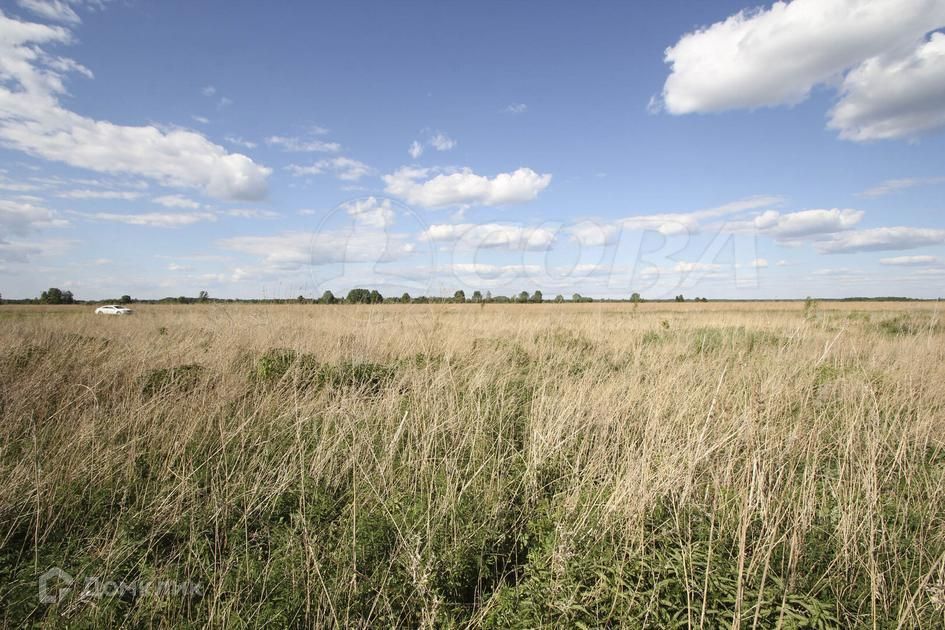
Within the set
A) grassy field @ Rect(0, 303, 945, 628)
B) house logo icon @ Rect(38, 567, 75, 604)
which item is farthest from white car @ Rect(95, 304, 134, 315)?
house logo icon @ Rect(38, 567, 75, 604)

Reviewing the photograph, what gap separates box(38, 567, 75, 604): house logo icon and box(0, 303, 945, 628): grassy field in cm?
4

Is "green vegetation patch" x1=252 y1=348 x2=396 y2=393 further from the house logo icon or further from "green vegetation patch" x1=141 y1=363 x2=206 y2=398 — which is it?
the house logo icon

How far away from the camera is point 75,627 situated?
1851mm

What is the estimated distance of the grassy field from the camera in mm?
1983

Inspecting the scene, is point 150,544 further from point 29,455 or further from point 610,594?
point 610,594

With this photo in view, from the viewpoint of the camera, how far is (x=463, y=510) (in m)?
2.73

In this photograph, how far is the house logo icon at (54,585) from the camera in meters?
2.05

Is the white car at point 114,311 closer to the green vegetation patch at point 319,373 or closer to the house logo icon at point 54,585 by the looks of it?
the green vegetation patch at point 319,373

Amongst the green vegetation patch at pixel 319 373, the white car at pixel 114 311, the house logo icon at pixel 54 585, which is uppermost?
the white car at pixel 114 311

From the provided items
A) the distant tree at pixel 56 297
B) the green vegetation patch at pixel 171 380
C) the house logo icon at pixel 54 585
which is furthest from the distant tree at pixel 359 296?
the distant tree at pixel 56 297

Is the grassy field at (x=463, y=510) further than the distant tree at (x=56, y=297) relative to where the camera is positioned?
No

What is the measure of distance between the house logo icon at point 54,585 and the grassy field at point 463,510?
0.04 m

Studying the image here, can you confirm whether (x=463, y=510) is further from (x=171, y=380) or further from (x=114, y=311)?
(x=114, y=311)

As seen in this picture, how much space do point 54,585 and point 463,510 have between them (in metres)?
2.29
